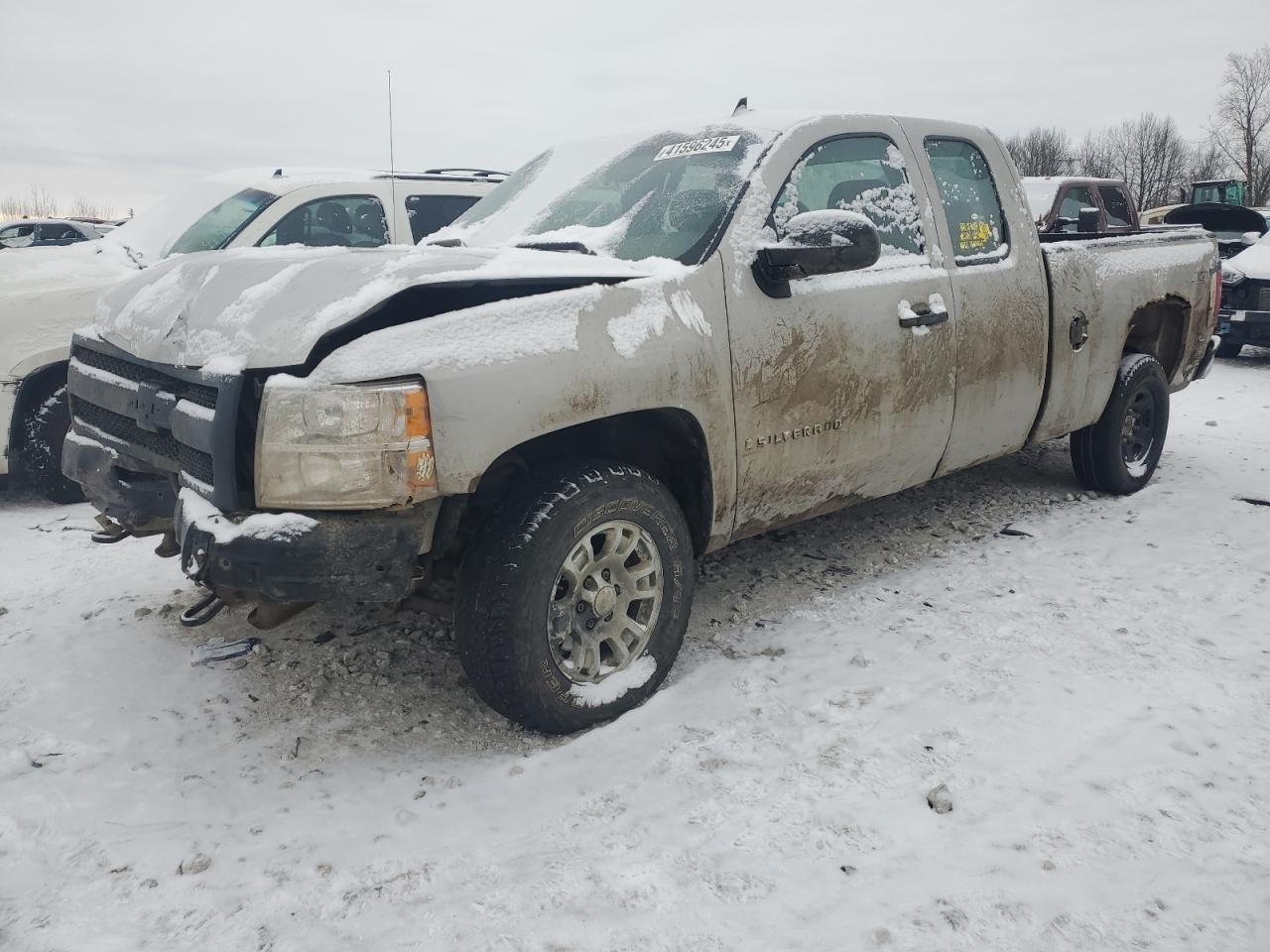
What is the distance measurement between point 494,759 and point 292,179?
4.73 metres

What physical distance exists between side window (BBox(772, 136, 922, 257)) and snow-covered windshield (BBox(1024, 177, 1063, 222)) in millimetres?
8229

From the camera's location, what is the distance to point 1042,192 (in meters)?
11.3

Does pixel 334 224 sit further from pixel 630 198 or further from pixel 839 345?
pixel 839 345

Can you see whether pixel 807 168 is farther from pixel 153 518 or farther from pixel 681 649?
pixel 153 518

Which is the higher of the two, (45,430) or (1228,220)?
(1228,220)

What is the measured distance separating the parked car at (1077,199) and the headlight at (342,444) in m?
10.2

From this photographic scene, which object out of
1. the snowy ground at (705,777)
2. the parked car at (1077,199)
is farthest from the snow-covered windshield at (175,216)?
the parked car at (1077,199)

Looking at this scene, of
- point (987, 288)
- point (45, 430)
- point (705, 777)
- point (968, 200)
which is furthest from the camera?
point (45, 430)

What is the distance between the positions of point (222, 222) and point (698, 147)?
3756 millimetres

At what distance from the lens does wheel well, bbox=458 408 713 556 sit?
284 centimetres

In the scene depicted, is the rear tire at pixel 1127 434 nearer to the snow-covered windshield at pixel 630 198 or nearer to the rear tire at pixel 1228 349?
the snow-covered windshield at pixel 630 198

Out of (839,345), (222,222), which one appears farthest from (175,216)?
(839,345)

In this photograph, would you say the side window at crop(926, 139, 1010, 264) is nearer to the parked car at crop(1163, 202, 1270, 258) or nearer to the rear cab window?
the rear cab window

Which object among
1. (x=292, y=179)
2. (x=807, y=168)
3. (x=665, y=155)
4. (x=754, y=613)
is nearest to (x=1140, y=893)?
(x=754, y=613)
